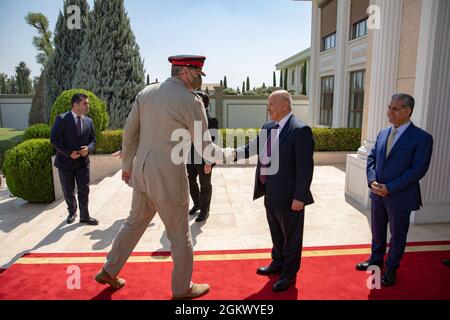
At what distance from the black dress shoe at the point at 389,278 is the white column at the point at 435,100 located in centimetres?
197

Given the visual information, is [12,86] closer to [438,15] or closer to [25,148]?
[25,148]

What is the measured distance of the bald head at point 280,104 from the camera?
3076 millimetres

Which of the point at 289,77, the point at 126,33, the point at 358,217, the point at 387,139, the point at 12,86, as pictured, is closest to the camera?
the point at 387,139

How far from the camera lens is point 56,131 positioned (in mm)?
4855

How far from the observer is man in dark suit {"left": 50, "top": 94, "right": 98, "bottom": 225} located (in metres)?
4.87

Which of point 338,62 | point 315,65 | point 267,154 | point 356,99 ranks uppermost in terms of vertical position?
point 315,65

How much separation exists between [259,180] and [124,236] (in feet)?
4.58

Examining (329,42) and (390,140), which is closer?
(390,140)

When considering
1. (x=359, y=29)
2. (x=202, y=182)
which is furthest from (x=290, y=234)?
(x=359, y=29)

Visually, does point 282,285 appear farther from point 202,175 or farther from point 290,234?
point 202,175

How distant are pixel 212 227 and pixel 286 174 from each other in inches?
85.2

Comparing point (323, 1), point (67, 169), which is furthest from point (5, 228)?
point (323, 1)

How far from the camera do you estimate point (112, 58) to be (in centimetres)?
1375

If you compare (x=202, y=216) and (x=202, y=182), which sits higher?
(x=202, y=182)
